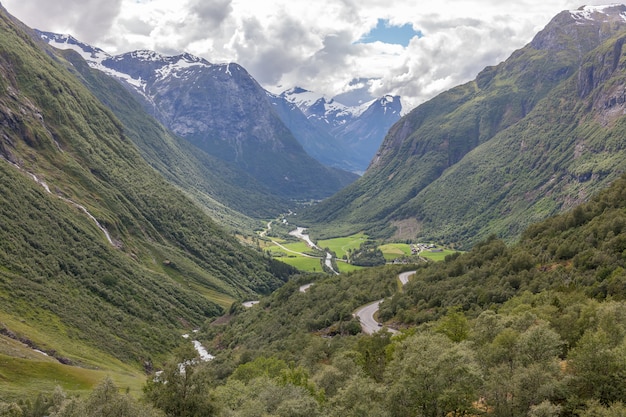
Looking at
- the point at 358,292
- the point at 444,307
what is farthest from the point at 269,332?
the point at 444,307

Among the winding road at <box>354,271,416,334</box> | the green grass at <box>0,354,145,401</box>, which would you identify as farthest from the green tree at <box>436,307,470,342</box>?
the green grass at <box>0,354,145,401</box>

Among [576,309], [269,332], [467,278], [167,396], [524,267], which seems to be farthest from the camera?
[269,332]

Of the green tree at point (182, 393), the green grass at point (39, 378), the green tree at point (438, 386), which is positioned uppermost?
the green grass at point (39, 378)

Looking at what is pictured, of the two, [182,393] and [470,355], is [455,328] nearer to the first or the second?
[470,355]

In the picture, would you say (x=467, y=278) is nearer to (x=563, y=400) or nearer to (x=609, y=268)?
(x=609, y=268)

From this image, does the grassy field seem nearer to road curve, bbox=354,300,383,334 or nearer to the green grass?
the green grass

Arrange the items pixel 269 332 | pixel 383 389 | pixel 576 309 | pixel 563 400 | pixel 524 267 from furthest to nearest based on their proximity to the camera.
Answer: pixel 269 332, pixel 524 267, pixel 576 309, pixel 383 389, pixel 563 400

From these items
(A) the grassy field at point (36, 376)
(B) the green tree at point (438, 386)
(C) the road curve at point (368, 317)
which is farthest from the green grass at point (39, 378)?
(B) the green tree at point (438, 386)

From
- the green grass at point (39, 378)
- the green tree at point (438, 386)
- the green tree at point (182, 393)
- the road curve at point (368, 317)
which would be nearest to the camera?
the green tree at point (438, 386)

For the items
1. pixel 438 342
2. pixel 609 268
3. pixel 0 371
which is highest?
pixel 0 371

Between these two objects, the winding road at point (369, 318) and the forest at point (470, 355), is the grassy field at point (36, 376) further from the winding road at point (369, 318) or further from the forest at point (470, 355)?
the winding road at point (369, 318)

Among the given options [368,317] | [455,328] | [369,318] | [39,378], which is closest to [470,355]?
[455,328]
